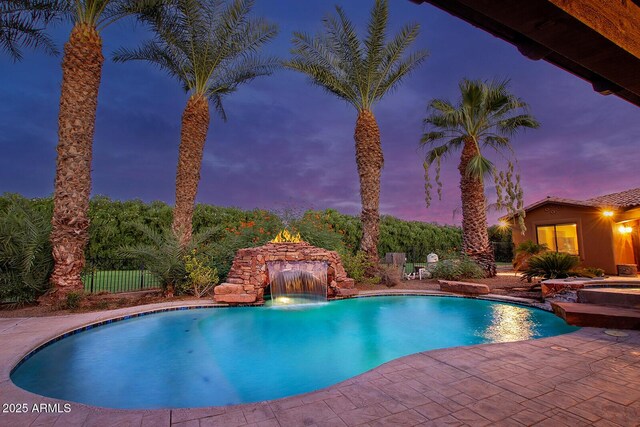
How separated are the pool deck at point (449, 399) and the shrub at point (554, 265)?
25.1ft

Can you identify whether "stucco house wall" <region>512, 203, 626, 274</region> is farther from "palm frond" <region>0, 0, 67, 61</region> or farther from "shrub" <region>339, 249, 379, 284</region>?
"palm frond" <region>0, 0, 67, 61</region>

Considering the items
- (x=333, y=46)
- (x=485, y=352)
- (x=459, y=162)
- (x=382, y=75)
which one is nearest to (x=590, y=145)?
(x=459, y=162)

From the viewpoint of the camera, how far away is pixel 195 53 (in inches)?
447

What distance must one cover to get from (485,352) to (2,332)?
317 inches

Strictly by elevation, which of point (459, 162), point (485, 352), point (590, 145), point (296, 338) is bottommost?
point (296, 338)

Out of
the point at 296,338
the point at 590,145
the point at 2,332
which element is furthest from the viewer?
the point at 590,145

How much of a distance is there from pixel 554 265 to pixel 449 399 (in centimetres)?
1071

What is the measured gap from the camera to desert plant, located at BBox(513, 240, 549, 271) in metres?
15.6

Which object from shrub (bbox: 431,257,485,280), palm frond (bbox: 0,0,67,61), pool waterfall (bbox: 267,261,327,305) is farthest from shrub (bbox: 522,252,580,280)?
palm frond (bbox: 0,0,67,61)

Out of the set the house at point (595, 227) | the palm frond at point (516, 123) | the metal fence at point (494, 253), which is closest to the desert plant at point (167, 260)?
the metal fence at point (494, 253)

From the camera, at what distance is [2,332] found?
5.55 meters

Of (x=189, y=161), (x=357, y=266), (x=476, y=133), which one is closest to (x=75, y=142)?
(x=189, y=161)

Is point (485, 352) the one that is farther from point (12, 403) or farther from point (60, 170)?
point (60, 170)

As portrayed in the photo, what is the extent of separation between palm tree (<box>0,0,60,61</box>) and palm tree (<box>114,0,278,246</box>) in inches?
86.0
